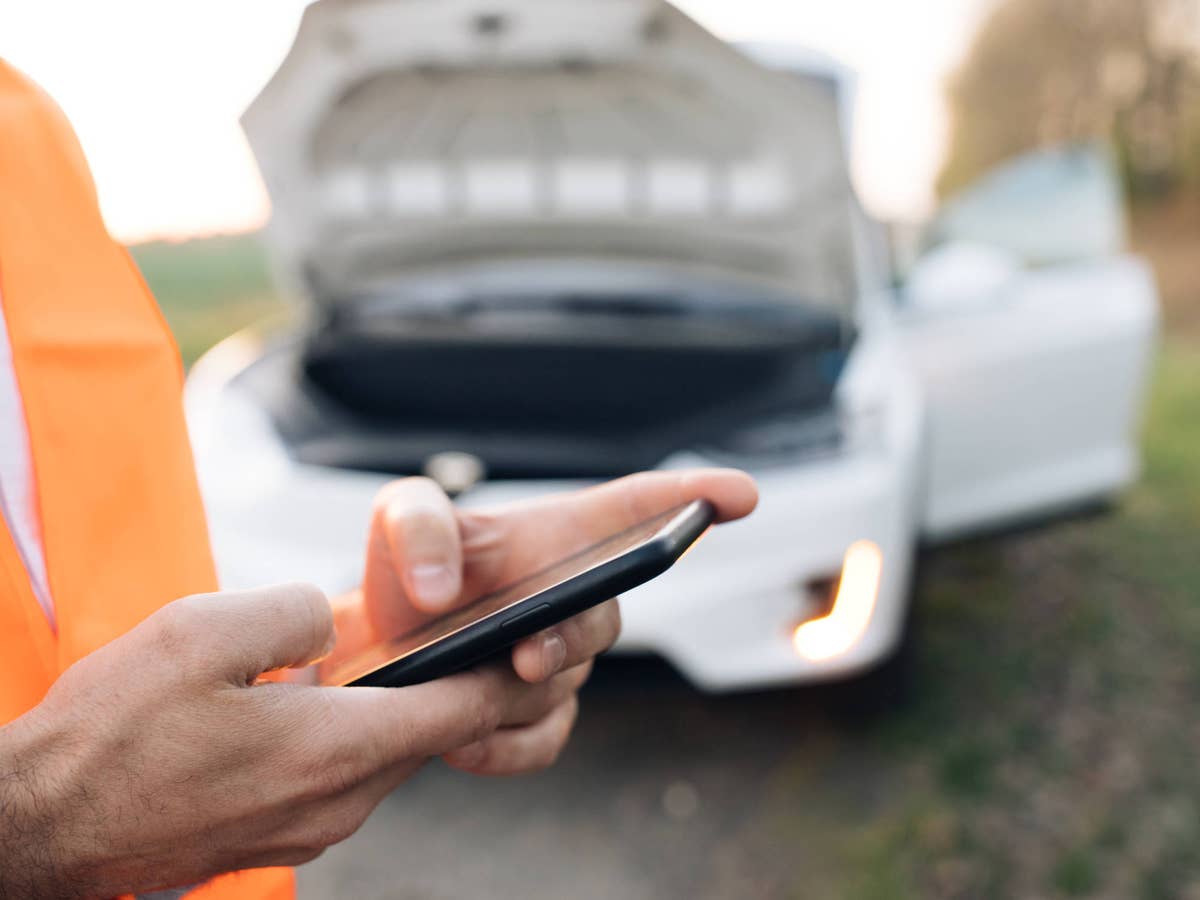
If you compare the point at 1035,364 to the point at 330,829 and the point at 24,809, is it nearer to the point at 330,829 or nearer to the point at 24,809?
the point at 330,829

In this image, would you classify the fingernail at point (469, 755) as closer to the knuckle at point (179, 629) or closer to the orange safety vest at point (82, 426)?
the orange safety vest at point (82, 426)

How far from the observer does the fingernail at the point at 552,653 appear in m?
0.85

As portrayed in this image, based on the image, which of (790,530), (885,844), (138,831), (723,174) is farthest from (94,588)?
(723,174)

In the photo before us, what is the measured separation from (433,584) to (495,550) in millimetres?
Result: 111

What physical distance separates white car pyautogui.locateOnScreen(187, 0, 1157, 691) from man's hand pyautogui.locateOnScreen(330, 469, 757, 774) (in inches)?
42.8

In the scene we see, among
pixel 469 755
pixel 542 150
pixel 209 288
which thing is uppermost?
pixel 542 150

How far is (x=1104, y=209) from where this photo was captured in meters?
3.13

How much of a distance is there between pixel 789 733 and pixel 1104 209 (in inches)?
77.3

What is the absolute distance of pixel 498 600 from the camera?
0.99 metres

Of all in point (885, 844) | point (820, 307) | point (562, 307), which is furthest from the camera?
point (562, 307)

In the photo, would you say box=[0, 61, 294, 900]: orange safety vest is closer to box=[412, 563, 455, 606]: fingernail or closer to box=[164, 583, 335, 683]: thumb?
box=[164, 583, 335, 683]: thumb

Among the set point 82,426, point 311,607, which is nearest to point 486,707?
point 311,607

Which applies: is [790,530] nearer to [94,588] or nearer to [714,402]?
[714,402]

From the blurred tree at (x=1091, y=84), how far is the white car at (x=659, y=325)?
1226cm
